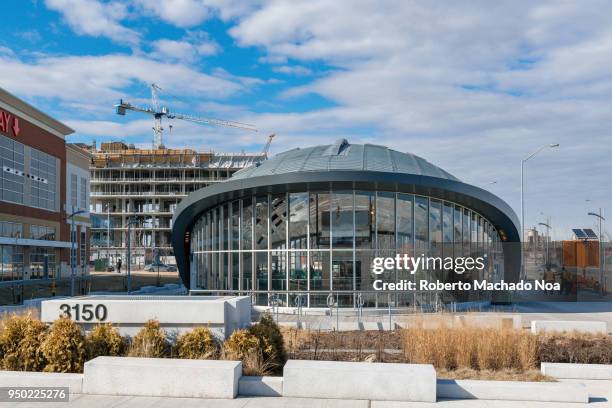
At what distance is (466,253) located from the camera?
28703 millimetres

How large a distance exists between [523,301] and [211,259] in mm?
16064

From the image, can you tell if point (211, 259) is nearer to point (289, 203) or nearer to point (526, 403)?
point (289, 203)

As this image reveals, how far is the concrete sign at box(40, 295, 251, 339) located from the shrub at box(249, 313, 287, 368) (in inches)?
31.5

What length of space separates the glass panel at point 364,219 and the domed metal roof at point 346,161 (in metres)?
1.22

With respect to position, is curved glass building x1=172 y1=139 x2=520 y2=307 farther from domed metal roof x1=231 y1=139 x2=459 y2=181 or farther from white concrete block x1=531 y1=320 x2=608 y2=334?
white concrete block x1=531 y1=320 x2=608 y2=334

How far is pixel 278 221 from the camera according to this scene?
89.4 ft

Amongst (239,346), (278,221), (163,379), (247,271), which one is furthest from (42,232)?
(163,379)

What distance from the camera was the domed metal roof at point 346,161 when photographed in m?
26.6

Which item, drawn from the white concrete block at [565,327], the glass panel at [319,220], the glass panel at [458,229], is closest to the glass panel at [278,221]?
the glass panel at [319,220]

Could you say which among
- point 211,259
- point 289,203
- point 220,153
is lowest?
point 211,259

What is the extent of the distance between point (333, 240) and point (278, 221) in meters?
2.64

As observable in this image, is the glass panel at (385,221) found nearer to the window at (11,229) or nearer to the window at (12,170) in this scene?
the window at (12,170)

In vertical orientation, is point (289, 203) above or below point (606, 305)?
above

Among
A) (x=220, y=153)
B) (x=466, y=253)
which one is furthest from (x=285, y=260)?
(x=220, y=153)
